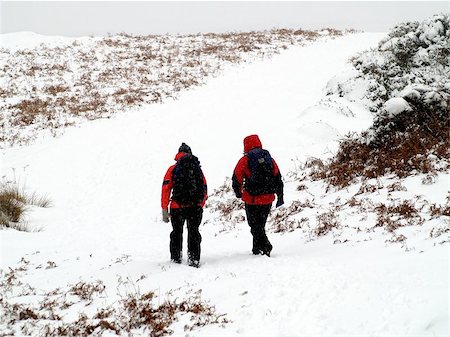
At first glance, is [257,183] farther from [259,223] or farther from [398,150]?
[398,150]

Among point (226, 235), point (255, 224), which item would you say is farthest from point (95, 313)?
point (226, 235)

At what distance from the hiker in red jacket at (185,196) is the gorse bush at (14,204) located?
4.97 m

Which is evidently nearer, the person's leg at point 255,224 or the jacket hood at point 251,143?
the jacket hood at point 251,143

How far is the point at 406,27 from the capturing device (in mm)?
18766

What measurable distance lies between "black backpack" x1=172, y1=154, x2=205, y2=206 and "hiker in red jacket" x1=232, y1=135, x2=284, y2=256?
0.65 meters

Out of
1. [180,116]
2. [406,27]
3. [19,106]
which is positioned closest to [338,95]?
[406,27]

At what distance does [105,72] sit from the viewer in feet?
80.1

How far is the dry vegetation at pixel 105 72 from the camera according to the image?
61.9 ft

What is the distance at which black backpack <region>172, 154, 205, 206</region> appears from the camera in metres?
6.69

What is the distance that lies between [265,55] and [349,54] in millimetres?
5739

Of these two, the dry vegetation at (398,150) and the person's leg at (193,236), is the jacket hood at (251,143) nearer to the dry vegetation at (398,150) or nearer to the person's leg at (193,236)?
the person's leg at (193,236)

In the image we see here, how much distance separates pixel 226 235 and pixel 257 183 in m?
2.84

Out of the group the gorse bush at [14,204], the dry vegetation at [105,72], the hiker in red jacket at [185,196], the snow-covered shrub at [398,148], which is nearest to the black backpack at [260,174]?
the hiker in red jacket at [185,196]

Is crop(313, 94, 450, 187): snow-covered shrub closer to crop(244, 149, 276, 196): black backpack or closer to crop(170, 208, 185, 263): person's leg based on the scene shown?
crop(244, 149, 276, 196): black backpack
